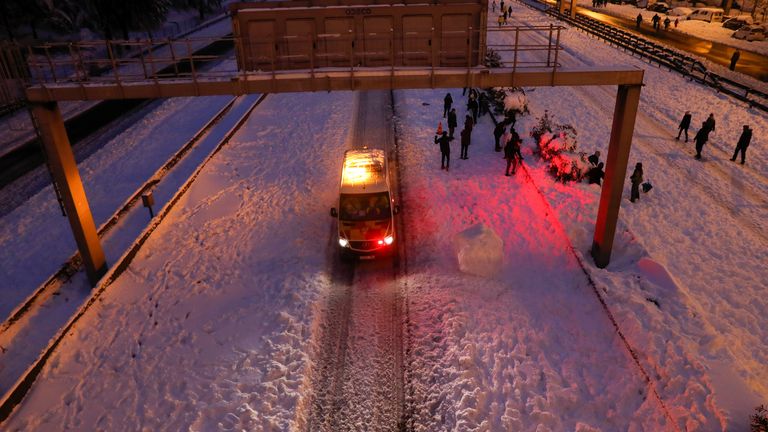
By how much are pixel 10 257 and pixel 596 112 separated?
26415mm

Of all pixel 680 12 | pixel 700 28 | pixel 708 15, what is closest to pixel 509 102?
pixel 700 28

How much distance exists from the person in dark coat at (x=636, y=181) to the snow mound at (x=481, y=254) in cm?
647

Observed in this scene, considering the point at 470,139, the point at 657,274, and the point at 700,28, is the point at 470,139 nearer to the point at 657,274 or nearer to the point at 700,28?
the point at 657,274

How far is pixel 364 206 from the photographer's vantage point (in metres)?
14.4

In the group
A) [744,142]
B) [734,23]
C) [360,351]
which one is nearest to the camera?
[360,351]

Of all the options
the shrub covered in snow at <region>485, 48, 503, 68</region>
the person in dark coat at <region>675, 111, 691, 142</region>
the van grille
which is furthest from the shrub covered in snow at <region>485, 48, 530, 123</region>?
the van grille

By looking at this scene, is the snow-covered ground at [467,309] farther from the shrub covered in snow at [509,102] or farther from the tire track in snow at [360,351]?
the shrub covered in snow at [509,102]

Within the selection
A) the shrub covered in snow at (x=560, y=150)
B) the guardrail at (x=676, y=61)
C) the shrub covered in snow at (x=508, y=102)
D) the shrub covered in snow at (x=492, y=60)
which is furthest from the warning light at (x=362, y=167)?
the guardrail at (x=676, y=61)

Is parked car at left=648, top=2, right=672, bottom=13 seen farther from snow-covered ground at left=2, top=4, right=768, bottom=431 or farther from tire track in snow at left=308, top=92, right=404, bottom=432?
tire track in snow at left=308, top=92, right=404, bottom=432

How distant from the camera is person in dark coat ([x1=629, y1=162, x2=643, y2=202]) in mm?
16859

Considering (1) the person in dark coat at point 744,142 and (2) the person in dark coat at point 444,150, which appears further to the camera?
(2) the person in dark coat at point 444,150

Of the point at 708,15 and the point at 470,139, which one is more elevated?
the point at 708,15

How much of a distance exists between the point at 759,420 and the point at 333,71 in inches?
476

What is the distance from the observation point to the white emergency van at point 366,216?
14172mm
